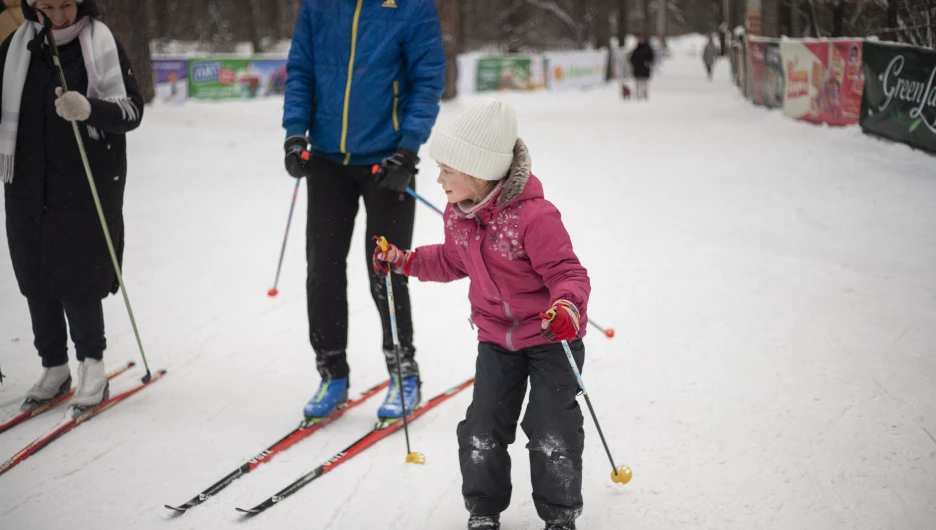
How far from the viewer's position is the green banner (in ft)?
24.8

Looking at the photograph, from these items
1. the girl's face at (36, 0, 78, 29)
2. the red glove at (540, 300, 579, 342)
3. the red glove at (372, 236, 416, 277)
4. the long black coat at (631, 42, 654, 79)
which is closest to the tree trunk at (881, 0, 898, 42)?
the red glove at (372, 236, 416, 277)

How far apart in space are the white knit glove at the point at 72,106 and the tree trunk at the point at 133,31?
15.7ft

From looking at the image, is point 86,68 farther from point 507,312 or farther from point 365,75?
point 507,312

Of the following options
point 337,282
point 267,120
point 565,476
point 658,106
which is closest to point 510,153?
point 565,476

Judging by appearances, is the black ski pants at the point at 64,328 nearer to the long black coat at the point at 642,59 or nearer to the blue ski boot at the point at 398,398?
the blue ski boot at the point at 398,398

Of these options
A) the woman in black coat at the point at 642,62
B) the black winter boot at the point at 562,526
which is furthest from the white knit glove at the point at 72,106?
the woman in black coat at the point at 642,62

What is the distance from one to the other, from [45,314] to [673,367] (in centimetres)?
319

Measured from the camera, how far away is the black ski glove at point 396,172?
10.8 ft

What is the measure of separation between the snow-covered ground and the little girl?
321 millimetres

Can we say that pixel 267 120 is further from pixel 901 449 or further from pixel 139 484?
pixel 901 449

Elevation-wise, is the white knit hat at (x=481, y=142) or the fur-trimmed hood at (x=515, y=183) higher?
the white knit hat at (x=481, y=142)

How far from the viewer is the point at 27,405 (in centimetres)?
363

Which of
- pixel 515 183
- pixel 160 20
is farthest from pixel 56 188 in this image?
pixel 160 20

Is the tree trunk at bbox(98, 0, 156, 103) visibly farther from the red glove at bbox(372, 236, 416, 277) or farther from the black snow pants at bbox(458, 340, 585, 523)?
the black snow pants at bbox(458, 340, 585, 523)
